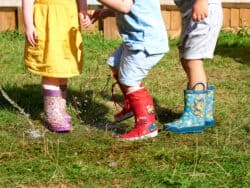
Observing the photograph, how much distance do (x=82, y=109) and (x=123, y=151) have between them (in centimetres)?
103

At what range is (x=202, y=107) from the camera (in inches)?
168

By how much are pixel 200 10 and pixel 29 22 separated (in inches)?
40.4

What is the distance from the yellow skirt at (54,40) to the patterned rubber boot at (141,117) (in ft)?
1.44

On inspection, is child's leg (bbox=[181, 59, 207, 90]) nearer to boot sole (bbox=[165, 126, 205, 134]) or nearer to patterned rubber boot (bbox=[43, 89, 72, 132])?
boot sole (bbox=[165, 126, 205, 134])

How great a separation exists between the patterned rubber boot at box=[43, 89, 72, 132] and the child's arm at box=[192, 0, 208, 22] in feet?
3.22

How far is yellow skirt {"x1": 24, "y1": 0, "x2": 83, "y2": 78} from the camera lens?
4.12m

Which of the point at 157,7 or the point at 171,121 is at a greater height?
the point at 157,7

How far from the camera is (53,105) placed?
14.1 ft

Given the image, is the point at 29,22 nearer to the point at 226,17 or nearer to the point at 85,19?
the point at 85,19

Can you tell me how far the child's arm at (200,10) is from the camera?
404 cm

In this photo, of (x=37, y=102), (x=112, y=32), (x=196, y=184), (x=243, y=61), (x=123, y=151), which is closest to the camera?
(x=196, y=184)

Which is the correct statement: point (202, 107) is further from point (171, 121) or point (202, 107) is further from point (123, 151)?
point (123, 151)

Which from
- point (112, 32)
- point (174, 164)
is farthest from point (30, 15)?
point (112, 32)

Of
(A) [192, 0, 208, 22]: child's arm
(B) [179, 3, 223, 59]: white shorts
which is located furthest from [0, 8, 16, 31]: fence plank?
(A) [192, 0, 208, 22]: child's arm
